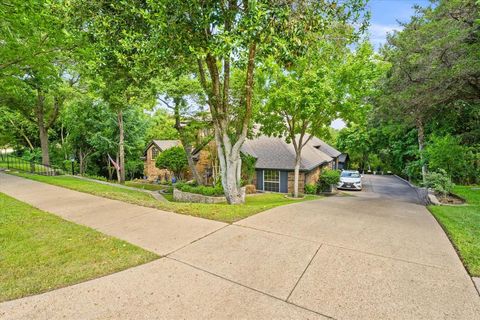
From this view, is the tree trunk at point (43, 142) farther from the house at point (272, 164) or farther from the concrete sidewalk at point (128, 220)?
the house at point (272, 164)

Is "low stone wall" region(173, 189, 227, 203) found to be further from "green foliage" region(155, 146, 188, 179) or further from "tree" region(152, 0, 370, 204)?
"tree" region(152, 0, 370, 204)

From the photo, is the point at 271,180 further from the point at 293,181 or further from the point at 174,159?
the point at 174,159

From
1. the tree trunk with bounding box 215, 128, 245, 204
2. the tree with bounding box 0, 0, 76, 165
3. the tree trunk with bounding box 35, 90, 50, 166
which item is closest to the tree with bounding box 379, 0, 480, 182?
the tree trunk with bounding box 215, 128, 245, 204

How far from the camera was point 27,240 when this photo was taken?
4.29m

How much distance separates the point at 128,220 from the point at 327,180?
53.9ft

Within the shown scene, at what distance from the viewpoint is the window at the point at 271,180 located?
17594 mm

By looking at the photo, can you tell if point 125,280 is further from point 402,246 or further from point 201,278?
point 402,246

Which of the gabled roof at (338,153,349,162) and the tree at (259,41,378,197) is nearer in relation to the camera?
the tree at (259,41,378,197)

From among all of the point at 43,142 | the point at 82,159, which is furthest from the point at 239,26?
the point at 82,159

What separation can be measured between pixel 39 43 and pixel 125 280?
8391 mm

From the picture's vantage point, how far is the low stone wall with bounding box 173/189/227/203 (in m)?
12.3

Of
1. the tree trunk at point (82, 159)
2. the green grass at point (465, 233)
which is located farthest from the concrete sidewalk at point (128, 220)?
the tree trunk at point (82, 159)

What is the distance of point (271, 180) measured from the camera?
1783 cm

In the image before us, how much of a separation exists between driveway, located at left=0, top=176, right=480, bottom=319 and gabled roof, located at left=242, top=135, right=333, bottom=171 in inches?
495
